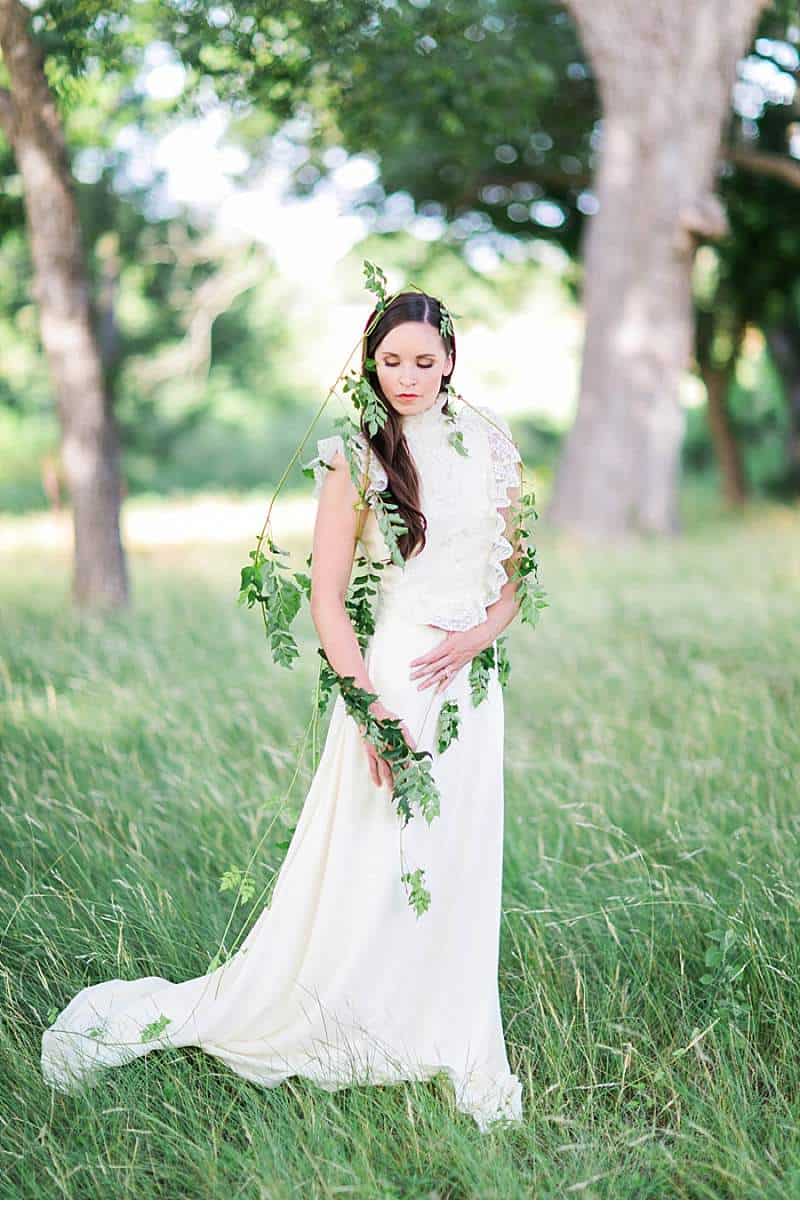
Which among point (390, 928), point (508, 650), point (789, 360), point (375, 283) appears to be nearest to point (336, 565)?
point (375, 283)

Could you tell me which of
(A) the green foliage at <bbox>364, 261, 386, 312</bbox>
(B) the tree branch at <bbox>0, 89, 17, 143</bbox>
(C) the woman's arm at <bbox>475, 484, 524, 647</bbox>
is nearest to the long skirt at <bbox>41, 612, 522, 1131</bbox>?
(C) the woman's arm at <bbox>475, 484, 524, 647</bbox>

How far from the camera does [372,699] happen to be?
2.67 meters

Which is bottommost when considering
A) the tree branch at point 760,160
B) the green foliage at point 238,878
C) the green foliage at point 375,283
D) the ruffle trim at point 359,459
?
the green foliage at point 238,878

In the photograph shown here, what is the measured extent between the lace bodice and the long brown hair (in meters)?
0.05

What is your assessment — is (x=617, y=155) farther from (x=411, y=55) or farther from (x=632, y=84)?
(x=411, y=55)

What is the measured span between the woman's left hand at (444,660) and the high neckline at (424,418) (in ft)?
1.57

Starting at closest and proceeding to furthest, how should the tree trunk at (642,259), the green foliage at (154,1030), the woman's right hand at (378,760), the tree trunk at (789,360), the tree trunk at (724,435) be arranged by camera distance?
1. the woman's right hand at (378,760)
2. the green foliage at (154,1030)
3. the tree trunk at (642,259)
4. the tree trunk at (724,435)
5. the tree trunk at (789,360)

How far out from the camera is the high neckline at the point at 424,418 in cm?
277

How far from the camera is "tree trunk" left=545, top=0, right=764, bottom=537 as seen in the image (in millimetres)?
11023

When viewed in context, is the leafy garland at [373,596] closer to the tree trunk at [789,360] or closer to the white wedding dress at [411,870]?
the white wedding dress at [411,870]

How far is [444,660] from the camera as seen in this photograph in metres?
2.77

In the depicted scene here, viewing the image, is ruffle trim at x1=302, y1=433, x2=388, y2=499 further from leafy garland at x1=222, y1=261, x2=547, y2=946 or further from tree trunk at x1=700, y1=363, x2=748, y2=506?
tree trunk at x1=700, y1=363, x2=748, y2=506

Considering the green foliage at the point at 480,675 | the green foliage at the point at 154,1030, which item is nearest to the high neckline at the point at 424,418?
the green foliage at the point at 480,675

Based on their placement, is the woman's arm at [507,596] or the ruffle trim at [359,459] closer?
the ruffle trim at [359,459]
